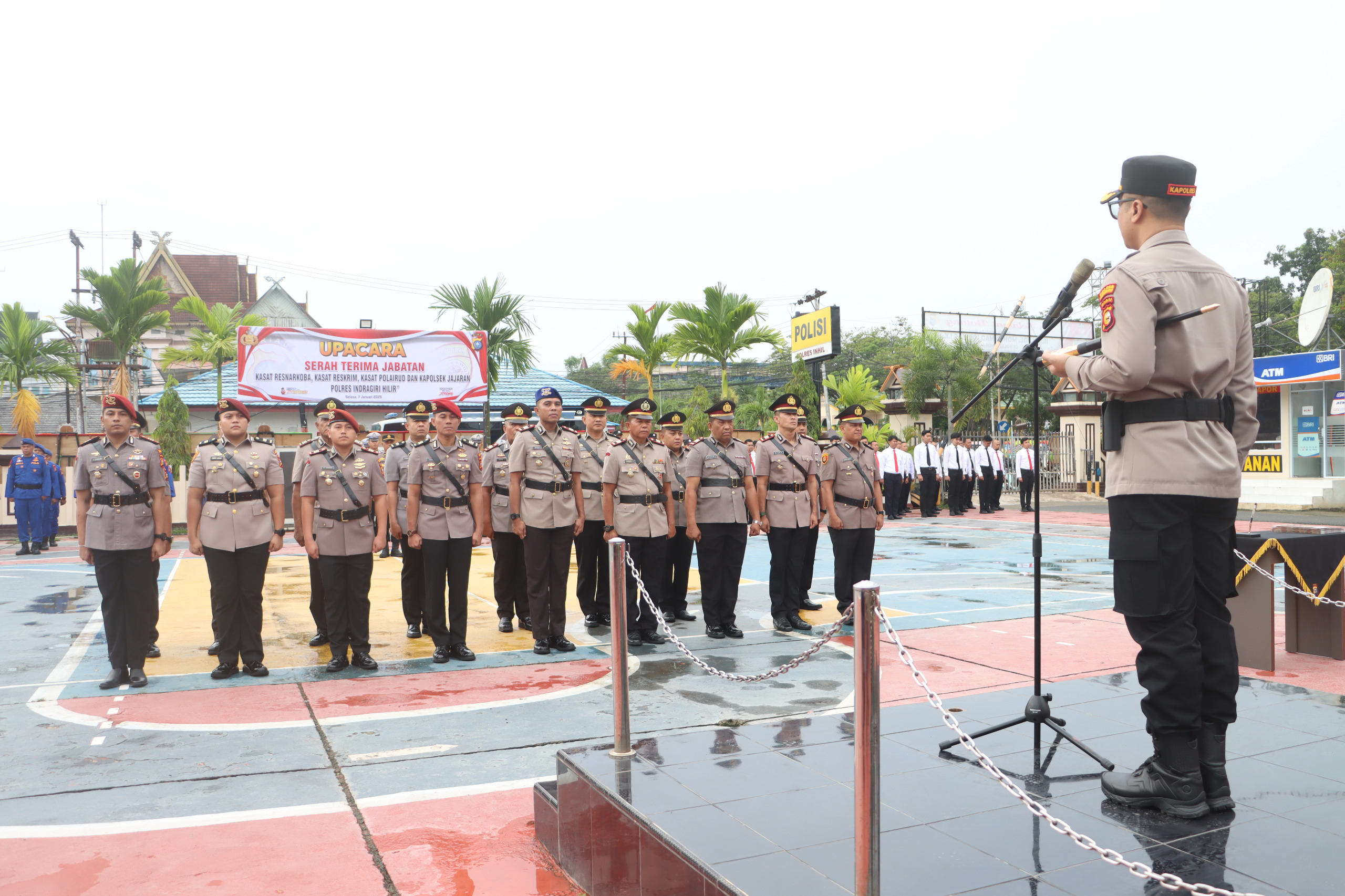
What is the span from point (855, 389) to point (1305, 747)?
22729 mm

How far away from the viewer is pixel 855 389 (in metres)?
26.2

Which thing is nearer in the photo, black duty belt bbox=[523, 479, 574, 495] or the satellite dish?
black duty belt bbox=[523, 479, 574, 495]

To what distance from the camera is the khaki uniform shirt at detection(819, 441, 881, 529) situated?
8.38 m

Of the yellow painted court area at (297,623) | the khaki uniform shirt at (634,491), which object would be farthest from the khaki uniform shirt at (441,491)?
the khaki uniform shirt at (634,491)

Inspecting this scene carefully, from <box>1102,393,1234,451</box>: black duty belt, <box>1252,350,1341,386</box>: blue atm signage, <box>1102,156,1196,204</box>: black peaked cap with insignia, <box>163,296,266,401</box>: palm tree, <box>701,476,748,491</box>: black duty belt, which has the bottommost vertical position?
<box>701,476,748,491</box>: black duty belt

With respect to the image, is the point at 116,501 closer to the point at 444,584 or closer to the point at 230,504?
the point at 230,504

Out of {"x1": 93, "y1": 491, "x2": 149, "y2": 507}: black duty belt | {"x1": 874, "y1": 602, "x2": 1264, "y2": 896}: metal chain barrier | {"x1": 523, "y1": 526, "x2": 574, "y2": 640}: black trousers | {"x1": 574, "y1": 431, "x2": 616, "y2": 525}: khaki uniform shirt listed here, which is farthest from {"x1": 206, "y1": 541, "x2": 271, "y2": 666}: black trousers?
{"x1": 874, "y1": 602, "x2": 1264, "y2": 896}: metal chain barrier

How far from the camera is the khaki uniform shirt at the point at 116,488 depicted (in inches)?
253

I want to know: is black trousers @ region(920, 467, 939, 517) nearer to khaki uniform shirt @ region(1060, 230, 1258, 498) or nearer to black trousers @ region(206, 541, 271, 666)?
black trousers @ region(206, 541, 271, 666)

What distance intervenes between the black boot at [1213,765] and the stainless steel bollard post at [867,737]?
144 centimetres

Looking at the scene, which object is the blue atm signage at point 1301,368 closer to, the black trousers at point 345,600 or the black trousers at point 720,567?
the black trousers at point 720,567

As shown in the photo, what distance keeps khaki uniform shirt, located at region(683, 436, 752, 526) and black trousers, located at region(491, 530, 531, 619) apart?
1.65m

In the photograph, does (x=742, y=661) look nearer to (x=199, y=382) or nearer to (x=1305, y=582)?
(x=1305, y=582)

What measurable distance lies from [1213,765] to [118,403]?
6601mm
